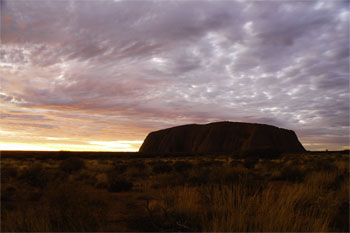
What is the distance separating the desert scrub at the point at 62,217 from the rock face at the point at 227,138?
250ft

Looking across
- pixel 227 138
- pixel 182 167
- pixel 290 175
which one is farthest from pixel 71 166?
pixel 227 138

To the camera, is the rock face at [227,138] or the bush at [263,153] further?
the rock face at [227,138]

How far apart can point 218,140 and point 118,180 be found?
78127mm

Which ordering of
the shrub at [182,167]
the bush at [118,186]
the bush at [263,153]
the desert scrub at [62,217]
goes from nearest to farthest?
the desert scrub at [62,217] < the bush at [118,186] < the shrub at [182,167] < the bush at [263,153]

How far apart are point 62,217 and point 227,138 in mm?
84739

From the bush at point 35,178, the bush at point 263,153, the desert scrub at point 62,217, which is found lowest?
the bush at point 263,153

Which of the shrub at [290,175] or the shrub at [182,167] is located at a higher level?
the shrub at [290,175]

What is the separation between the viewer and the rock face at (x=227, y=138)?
82969 mm

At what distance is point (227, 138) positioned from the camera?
3415 inches

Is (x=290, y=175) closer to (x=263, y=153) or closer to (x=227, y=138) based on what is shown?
(x=263, y=153)

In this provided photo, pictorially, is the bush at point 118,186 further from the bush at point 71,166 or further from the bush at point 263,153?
the bush at point 263,153

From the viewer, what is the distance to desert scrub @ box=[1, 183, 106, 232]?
160 inches

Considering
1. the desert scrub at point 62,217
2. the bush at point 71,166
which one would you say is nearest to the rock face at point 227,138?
the bush at point 71,166

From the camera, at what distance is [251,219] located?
12.4ft
